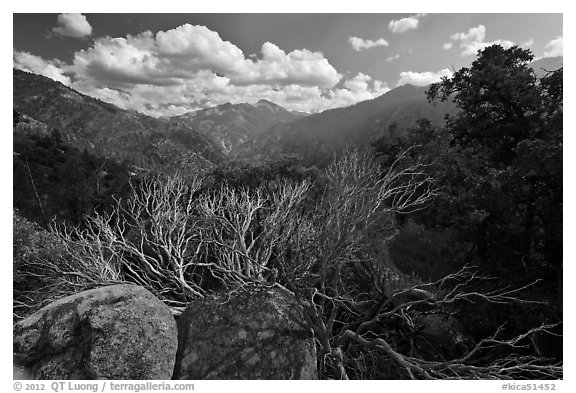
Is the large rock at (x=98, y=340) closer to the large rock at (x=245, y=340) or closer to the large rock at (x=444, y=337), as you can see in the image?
the large rock at (x=245, y=340)

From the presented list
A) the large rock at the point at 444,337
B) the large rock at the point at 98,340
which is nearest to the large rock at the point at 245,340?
the large rock at the point at 98,340

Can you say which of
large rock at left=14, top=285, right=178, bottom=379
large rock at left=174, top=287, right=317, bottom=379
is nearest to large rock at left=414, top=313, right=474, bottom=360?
large rock at left=174, top=287, right=317, bottom=379

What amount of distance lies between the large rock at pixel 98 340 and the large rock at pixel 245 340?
1.57 ft

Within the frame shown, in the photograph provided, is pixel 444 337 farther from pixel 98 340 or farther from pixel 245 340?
pixel 98 340

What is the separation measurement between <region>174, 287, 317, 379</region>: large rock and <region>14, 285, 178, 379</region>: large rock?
0.48 meters

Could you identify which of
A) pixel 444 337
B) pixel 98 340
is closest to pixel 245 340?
pixel 98 340

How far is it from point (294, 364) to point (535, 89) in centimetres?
1043

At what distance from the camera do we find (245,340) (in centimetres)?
691

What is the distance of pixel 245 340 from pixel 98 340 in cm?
287

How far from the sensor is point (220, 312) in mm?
7371

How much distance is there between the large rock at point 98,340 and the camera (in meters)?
6.20

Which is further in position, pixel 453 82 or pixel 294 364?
pixel 453 82
